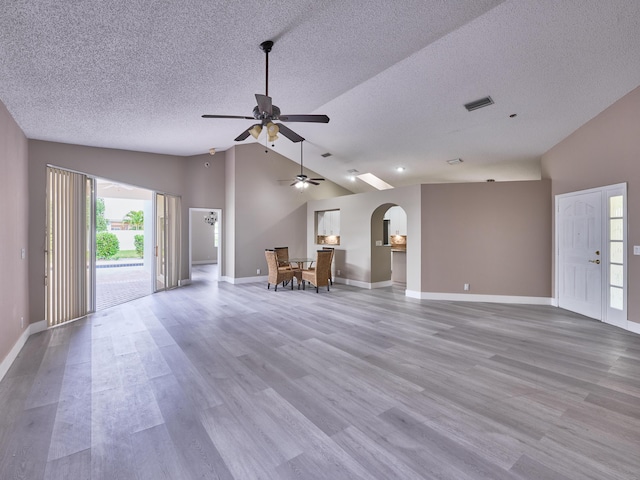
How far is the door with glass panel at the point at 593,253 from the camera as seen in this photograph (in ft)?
14.5

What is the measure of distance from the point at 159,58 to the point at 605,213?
248 inches

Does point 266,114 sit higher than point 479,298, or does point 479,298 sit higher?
point 266,114

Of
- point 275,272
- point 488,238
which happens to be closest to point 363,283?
point 275,272

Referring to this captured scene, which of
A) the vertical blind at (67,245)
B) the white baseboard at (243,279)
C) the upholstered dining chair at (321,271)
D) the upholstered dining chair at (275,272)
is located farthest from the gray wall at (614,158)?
the vertical blind at (67,245)

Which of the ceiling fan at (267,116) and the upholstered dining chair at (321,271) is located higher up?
the ceiling fan at (267,116)

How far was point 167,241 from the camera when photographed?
7.11m

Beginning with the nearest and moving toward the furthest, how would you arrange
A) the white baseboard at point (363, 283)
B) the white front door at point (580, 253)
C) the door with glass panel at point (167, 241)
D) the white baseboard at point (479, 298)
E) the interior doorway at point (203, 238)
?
the white front door at point (580, 253), the white baseboard at point (479, 298), the door with glass panel at point (167, 241), the white baseboard at point (363, 283), the interior doorway at point (203, 238)

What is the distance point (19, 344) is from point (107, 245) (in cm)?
1242

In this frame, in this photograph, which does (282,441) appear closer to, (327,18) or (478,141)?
(327,18)

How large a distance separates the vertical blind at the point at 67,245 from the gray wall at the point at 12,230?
320 millimetres

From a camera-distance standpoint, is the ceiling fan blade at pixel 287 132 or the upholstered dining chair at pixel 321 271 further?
the upholstered dining chair at pixel 321 271

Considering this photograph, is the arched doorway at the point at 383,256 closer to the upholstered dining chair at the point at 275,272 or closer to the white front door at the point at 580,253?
the upholstered dining chair at the point at 275,272

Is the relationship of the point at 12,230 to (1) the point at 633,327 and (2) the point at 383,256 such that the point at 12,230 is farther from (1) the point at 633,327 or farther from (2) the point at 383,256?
(1) the point at 633,327

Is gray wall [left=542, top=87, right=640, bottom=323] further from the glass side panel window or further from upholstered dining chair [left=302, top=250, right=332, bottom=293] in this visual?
upholstered dining chair [left=302, top=250, right=332, bottom=293]
